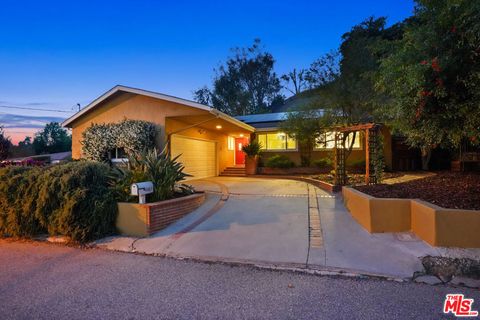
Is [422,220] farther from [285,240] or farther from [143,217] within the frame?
[143,217]

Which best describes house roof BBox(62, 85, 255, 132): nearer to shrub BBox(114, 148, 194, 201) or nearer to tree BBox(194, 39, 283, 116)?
shrub BBox(114, 148, 194, 201)

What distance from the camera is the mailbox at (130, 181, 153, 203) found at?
228 inches

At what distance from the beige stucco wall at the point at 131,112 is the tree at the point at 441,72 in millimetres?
6743

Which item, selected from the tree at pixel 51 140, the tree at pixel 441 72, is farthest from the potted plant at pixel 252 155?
the tree at pixel 51 140

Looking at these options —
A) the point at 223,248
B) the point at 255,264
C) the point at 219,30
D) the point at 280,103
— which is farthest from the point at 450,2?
the point at 280,103

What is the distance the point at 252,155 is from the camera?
571 inches

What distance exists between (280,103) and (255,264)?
31413mm

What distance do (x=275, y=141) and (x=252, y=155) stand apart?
2.26m

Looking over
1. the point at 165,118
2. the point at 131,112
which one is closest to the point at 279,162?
the point at 165,118

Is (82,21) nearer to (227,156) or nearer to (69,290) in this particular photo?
(227,156)

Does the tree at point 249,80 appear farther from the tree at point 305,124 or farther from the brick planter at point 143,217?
the brick planter at point 143,217

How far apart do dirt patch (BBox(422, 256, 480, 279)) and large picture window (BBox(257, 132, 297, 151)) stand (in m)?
11.8

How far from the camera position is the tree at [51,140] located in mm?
34844

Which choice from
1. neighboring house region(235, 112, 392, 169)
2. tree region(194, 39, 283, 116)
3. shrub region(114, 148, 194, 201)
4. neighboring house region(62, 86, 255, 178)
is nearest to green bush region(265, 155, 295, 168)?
neighboring house region(235, 112, 392, 169)
